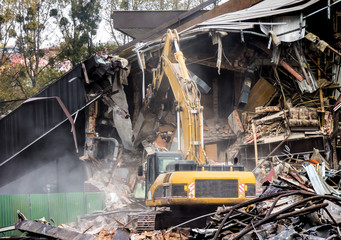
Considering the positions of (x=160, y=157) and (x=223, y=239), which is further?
(x=160, y=157)

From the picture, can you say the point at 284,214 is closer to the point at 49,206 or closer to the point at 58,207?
the point at 49,206

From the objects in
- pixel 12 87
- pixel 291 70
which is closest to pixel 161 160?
pixel 291 70

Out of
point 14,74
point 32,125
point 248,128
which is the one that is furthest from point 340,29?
point 14,74

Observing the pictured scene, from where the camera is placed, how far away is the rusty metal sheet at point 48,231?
9297 millimetres

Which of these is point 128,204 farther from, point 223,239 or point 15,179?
point 223,239

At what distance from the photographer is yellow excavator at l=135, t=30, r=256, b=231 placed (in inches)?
429

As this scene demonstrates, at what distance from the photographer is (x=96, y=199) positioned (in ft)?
61.0

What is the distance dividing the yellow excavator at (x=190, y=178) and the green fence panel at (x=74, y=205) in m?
4.71

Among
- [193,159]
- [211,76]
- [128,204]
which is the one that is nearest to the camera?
[193,159]

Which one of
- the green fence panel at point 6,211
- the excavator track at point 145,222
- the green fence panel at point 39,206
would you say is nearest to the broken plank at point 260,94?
the green fence panel at point 39,206

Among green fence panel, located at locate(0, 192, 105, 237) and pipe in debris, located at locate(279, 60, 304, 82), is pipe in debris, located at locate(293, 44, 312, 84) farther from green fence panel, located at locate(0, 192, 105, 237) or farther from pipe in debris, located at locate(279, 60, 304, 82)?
green fence panel, located at locate(0, 192, 105, 237)

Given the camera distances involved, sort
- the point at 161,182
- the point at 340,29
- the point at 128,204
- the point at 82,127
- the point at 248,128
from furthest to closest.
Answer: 1. the point at 82,127
2. the point at 248,128
3. the point at 340,29
4. the point at 128,204
5. the point at 161,182

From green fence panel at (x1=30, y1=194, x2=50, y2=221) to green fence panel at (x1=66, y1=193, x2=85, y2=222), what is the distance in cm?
133

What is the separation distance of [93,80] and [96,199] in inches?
232
